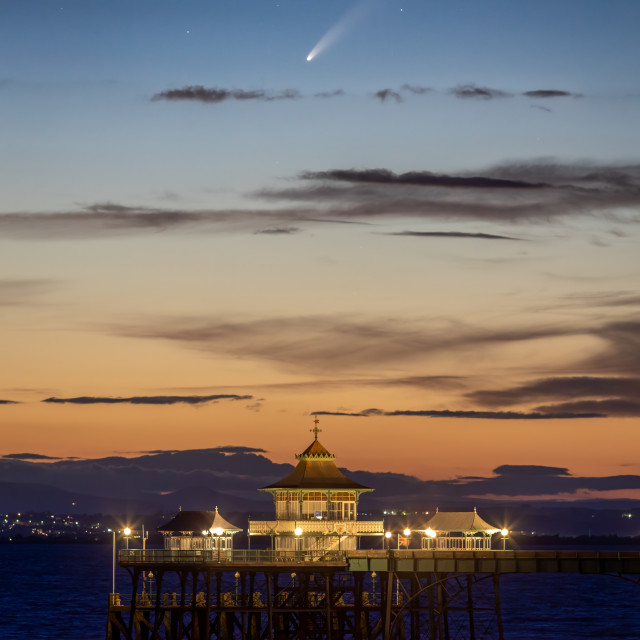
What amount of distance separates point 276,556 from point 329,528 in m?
7.17

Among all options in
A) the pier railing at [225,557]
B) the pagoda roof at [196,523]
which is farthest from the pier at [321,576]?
the pagoda roof at [196,523]

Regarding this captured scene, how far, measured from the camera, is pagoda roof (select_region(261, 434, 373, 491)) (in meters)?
92.4

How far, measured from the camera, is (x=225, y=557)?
83.7 m

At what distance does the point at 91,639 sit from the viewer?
13375 cm

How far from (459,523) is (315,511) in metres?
9.86

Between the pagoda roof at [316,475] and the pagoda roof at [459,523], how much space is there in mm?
5125

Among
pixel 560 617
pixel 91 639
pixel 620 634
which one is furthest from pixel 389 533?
pixel 560 617

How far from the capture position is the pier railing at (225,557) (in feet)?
273

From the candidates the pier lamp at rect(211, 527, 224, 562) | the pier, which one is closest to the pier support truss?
the pier

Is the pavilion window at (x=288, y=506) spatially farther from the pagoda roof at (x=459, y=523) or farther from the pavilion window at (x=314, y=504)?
the pagoda roof at (x=459, y=523)

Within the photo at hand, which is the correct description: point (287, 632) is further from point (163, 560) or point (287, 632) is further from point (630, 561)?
point (630, 561)

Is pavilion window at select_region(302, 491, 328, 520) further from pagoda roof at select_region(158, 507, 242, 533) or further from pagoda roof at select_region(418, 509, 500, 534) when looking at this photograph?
pagoda roof at select_region(418, 509, 500, 534)

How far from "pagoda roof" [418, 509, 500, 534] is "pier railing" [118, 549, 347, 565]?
10485 millimetres

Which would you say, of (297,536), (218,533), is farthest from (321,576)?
(297,536)
